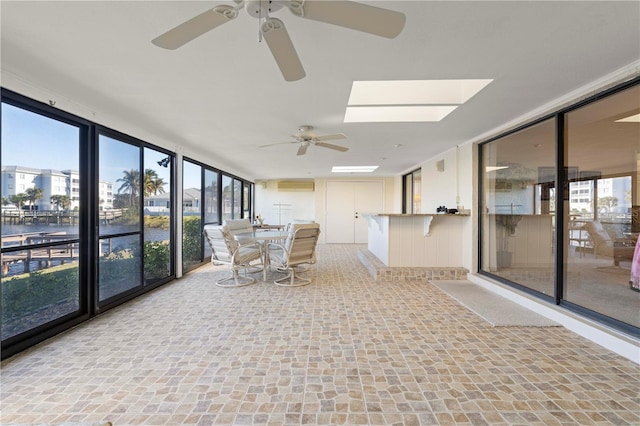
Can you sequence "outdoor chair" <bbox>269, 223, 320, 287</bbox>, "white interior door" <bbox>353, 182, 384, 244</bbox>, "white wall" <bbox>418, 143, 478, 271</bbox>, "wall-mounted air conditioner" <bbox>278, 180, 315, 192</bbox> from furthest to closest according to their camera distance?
1. "wall-mounted air conditioner" <bbox>278, 180, 315, 192</bbox>
2. "white interior door" <bbox>353, 182, 384, 244</bbox>
3. "white wall" <bbox>418, 143, 478, 271</bbox>
4. "outdoor chair" <bbox>269, 223, 320, 287</bbox>

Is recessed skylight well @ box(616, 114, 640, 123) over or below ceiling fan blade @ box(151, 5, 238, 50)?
below

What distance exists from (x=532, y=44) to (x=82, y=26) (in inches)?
110

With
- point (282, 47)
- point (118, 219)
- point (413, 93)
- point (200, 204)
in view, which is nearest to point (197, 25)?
point (282, 47)

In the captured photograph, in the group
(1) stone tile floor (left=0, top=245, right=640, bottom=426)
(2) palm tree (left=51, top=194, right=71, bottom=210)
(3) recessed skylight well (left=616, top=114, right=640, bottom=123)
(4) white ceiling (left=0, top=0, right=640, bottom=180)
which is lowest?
(1) stone tile floor (left=0, top=245, right=640, bottom=426)

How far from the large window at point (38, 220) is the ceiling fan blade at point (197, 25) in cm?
204

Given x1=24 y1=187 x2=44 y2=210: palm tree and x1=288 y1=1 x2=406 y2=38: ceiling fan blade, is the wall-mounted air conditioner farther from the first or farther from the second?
x1=288 y1=1 x2=406 y2=38: ceiling fan blade

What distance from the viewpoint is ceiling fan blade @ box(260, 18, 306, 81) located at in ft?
4.12

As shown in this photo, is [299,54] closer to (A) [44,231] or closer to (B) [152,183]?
(A) [44,231]

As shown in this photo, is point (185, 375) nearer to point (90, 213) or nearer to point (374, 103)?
point (90, 213)

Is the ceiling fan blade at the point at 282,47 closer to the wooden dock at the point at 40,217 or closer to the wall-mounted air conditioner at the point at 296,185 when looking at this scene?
the wooden dock at the point at 40,217

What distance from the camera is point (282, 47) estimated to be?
1396 millimetres

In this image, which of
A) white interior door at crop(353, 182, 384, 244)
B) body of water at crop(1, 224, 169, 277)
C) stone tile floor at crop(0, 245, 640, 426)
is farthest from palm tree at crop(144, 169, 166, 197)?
white interior door at crop(353, 182, 384, 244)

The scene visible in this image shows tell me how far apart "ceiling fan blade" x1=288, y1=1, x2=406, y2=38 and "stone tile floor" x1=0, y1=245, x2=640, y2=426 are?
79.1 inches

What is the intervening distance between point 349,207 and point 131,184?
21.3 ft
